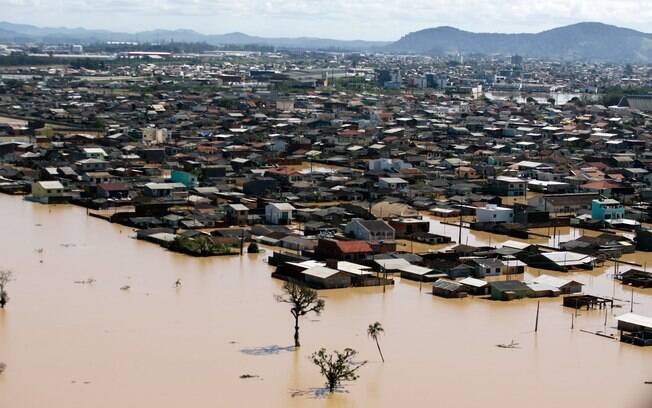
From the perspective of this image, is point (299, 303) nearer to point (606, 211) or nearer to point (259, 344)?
point (259, 344)

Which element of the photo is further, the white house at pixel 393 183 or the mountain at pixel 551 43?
the mountain at pixel 551 43

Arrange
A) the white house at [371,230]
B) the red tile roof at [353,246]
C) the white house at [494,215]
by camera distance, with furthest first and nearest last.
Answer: the white house at [494,215]
the white house at [371,230]
the red tile roof at [353,246]

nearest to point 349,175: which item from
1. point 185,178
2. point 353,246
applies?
point 185,178

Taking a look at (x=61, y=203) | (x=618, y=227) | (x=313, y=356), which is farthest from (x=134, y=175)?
(x=313, y=356)

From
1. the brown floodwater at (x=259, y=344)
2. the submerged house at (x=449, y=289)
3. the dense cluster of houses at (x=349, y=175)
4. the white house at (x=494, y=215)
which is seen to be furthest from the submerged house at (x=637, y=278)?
Answer: the white house at (x=494, y=215)

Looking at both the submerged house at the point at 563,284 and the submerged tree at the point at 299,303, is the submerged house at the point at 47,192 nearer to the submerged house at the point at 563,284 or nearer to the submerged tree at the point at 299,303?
the submerged tree at the point at 299,303

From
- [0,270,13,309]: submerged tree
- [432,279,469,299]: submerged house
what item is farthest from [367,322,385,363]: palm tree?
[0,270,13,309]: submerged tree
